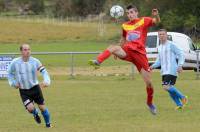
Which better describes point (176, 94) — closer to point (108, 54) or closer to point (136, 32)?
point (136, 32)

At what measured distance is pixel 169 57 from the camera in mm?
15281

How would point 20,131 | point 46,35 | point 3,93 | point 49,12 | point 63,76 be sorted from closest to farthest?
point 20,131
point 3,93
point 63,76
point 46,35
point 49,12

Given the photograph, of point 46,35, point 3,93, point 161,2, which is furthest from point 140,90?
point 46,35

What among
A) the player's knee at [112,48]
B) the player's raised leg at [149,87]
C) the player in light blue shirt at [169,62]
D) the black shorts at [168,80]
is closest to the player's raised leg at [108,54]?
the player's knee at [112,48]

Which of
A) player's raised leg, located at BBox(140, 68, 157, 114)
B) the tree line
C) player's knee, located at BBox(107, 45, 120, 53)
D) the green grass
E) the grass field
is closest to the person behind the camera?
player's knee, located at BBox(107, 45, 120, 53)

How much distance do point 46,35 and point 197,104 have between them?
6111cm

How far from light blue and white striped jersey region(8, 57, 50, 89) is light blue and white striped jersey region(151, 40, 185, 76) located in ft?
12.6

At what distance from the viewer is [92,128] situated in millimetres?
12336

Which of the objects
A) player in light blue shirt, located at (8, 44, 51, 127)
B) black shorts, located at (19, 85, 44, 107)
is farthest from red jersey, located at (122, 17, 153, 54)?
black shorts, located at (19, 85, 44, 107)

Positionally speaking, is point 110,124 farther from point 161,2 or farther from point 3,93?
point 161,2

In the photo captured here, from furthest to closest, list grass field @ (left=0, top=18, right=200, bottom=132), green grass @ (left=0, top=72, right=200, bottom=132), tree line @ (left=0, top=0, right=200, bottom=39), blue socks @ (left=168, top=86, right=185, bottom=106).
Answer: tree line @ (left=0, top=0, right=200, bottom=39) < blue socks @ (left=168, top=86, right=185, bottom=106) < grass field @ (left=0, top=18, right=200, bottom=132) < green grass @ (left=0, top=72, right=200, bottom=132)

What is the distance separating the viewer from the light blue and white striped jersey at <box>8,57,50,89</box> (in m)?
12.6

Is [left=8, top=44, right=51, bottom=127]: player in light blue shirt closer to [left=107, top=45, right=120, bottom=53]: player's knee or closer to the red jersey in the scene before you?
[left=107, top=45, right=120, bottom=53]: player's knee

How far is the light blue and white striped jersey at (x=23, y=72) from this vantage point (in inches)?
498
